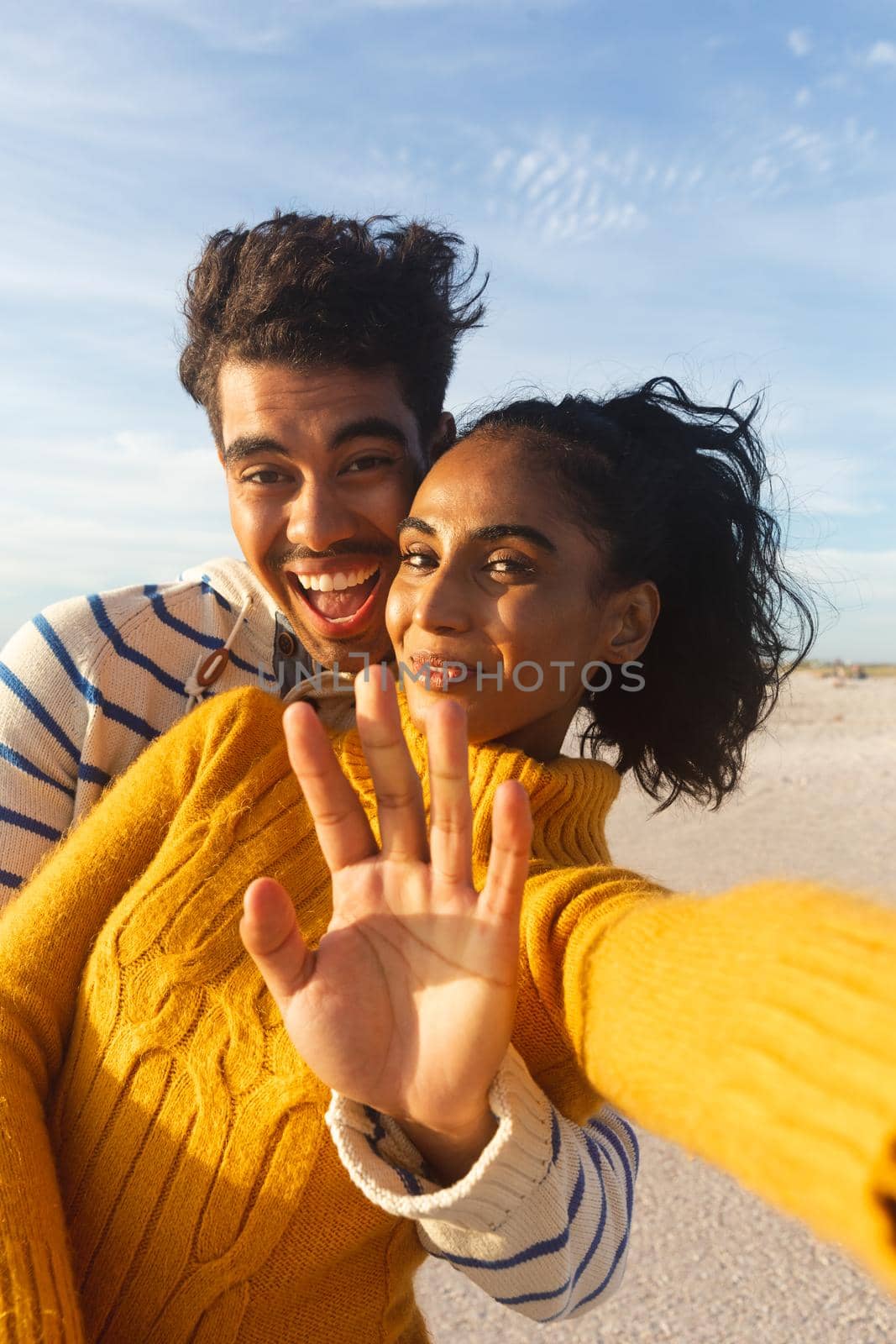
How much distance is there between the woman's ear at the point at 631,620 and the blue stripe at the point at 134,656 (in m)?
0.95

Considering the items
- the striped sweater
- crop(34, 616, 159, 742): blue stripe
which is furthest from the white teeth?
crop(34, 616, 159, 742): blue stripe

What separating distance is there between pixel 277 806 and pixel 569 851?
20.1 inches

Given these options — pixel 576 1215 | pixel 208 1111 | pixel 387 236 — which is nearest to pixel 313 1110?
pixel 208 1111

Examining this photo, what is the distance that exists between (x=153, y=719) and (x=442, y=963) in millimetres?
1271

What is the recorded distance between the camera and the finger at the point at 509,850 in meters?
1.23

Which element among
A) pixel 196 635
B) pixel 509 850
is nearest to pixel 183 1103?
pixel 509 850

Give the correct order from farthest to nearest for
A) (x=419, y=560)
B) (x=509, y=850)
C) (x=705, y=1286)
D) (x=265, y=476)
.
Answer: (x=705, y=1286) → (x=265, y=476) → (x=419, y=560) → (x=509, y=850)

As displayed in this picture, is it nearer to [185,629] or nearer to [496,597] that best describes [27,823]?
[185,629]

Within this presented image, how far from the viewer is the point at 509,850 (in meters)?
1.24

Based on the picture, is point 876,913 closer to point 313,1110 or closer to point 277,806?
point 313,1110

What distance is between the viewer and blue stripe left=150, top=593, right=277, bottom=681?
8.04 ft

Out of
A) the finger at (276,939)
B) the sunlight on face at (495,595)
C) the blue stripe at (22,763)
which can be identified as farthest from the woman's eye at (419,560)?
the blue stripe at (22,763)

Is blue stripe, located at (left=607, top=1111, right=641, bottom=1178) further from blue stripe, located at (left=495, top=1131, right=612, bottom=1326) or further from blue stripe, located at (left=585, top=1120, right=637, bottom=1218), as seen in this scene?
blue stripe, located at (left=495, top=1131, right=612, bottom=1326)

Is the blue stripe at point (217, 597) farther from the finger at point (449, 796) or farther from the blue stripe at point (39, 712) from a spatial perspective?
the finger at point (449, 796)
